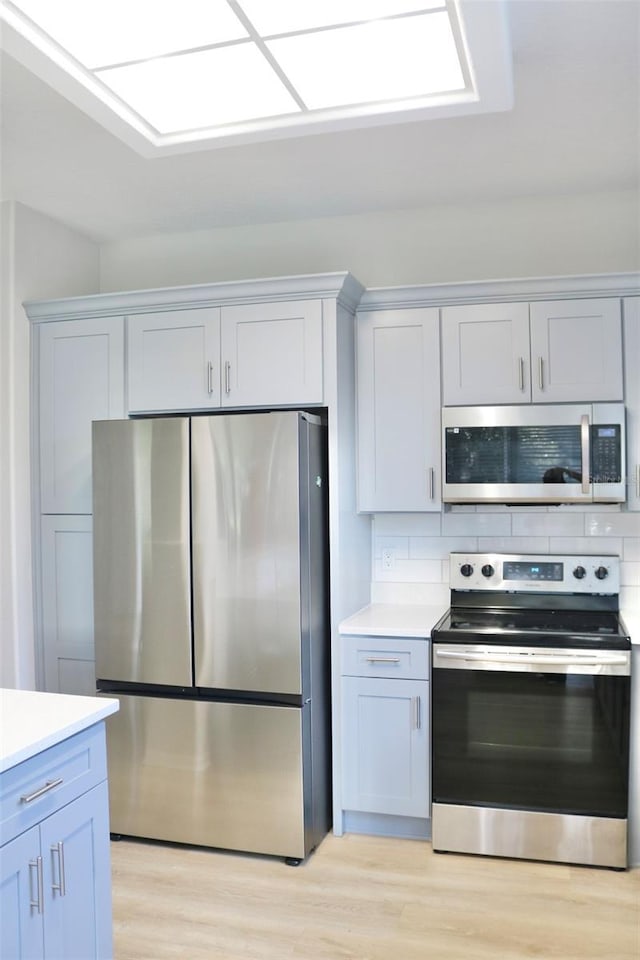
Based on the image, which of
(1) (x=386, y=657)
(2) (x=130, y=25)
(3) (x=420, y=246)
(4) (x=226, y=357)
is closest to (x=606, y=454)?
(1) (x=386, y=657)

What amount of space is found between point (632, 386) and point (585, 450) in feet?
1.10

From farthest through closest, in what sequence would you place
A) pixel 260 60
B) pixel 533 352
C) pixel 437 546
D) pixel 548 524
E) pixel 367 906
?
1. pixel 437 546
2. pixel 548 524
3. pixel 533 352
4. pixel 367 906
5. pixel 260 60

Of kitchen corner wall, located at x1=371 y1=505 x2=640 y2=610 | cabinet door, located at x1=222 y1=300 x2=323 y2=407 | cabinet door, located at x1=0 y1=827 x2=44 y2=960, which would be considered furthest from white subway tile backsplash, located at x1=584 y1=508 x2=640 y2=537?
cabinet door, located at x1=0 y1=827 x2=44 y2=960

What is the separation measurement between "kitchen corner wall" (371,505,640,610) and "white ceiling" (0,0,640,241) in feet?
4.70

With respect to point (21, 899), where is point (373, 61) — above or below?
above

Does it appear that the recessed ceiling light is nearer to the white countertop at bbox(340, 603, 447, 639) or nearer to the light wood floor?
the white countertop at bbox(340, 603, 447, 639)

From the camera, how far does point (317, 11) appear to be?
1848 mm

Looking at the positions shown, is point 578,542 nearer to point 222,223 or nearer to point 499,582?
point 499,582

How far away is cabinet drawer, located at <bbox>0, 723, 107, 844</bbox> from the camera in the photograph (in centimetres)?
174

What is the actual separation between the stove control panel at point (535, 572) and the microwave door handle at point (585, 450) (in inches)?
15.8

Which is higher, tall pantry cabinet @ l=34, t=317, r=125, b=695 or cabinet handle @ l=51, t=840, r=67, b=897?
tall pantry cabinet @ l=34, t=317, r=125, b=695

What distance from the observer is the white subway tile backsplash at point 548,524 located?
362 cm

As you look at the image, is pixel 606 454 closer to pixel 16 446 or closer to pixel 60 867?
pixel 60 867

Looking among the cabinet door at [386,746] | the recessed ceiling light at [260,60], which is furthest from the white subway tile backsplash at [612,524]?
the recessed ceiling light at [260,60]
